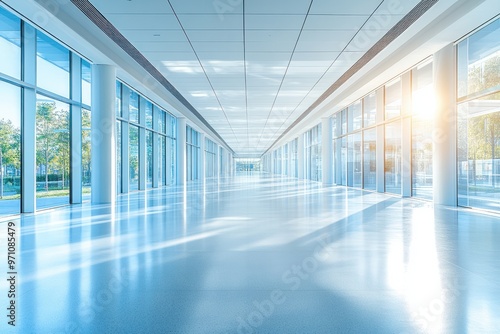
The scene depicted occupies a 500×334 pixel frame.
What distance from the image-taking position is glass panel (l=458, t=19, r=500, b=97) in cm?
922

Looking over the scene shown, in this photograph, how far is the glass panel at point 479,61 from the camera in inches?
363

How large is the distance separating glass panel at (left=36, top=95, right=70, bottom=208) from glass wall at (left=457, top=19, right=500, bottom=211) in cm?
1140

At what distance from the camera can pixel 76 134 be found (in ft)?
37.0

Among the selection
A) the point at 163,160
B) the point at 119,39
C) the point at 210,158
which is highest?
the point at 119,39

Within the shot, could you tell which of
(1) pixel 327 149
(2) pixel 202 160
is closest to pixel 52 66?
(1) pixel 327 149

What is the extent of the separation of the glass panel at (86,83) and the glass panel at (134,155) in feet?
14.9

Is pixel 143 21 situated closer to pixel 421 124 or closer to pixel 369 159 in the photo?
pixel 421 124

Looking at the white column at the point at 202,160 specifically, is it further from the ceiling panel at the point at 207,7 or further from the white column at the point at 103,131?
the ceiling panel at the point at 207,7

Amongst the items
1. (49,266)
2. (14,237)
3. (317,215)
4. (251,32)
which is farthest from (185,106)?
(49,266)

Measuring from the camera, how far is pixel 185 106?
19.5m

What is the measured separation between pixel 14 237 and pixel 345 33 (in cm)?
831

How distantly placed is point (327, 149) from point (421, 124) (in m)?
10.5

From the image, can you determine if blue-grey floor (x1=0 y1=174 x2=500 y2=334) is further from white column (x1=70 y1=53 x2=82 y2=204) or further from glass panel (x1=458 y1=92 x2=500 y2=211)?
white column (x1=70 y1=53 x2=82 y2=204)

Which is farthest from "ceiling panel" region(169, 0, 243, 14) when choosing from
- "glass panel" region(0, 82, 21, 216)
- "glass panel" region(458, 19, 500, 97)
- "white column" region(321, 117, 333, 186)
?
"white column" region(321, 117, 333, 186)
